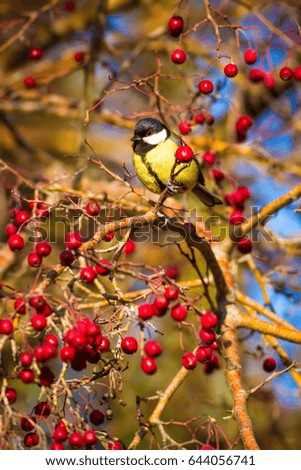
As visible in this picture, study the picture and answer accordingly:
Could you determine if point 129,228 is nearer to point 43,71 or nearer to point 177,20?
point 177,20

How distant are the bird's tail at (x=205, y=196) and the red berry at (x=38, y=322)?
6.48 feet

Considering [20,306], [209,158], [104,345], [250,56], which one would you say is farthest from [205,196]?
[20,306]

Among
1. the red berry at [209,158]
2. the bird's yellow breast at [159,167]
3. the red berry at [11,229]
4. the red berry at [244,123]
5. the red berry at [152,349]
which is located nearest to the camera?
the red berry at [152,349]

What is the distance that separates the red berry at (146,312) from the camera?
8.02 feet

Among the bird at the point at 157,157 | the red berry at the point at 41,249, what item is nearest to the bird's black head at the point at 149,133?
the bird at the point at 157,157

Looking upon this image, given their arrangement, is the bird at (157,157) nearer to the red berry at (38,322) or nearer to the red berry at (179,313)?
the red berry at (179,313)

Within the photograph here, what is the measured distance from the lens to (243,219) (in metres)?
3.71

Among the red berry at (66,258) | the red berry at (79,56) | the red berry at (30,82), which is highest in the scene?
the red berry at (79,56)

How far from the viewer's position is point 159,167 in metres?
3.67

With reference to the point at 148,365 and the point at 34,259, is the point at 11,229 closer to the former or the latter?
the point at 34,259

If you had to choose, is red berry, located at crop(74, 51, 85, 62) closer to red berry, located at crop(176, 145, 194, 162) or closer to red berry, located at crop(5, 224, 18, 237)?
red berry, located at crop(5, 224, 18, 237)

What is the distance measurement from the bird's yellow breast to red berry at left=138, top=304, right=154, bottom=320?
1.35 meters

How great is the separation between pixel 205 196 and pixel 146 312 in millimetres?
1842
